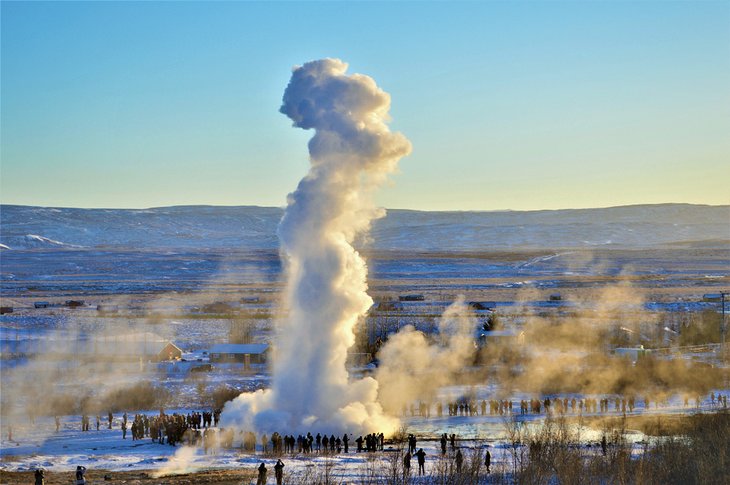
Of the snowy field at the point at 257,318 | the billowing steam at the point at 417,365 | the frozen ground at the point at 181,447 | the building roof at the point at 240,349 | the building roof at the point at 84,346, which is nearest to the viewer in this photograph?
the frozen ground at the point at 181,447

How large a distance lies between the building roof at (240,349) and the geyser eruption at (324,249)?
68.1 feet

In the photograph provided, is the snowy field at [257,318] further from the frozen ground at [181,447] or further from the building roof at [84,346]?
the building roof at [84,346]

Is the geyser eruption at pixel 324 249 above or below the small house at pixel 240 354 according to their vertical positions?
above

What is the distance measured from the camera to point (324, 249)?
34094mm

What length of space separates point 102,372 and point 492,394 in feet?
65.5

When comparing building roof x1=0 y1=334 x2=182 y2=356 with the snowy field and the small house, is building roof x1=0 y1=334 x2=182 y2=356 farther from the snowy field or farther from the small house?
the small house

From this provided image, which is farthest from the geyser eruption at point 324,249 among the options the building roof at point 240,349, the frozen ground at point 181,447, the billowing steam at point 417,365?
the building roof at point 240,349

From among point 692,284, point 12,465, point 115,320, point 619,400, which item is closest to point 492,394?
point 619,400

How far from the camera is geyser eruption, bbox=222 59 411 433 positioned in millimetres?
33906

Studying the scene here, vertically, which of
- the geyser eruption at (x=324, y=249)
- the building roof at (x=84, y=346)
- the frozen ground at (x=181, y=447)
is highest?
the geyser eruption at (x=324, y=249)

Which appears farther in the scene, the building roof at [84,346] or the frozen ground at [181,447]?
the building roof at [84,346]

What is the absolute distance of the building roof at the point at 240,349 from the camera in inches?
2182

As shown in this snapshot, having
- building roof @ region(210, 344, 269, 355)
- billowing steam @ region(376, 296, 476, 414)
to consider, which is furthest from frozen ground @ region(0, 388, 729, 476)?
building roof @ region(210, 344, 269, 355)

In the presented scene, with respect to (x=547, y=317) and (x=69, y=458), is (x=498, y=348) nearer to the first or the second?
(x=547, y=317)
